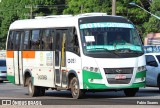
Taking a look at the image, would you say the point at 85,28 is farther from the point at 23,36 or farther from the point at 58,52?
the point at 23,36

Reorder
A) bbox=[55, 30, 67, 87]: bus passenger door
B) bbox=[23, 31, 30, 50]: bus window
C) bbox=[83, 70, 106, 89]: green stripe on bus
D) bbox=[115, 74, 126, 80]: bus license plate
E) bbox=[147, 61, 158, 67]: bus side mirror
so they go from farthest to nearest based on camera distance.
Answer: bbox=[147, 61, 158, 67]: bus side mirror
bbox=[23, 31, 30, 50]: bus window
bbox=[55, 30, 67, 87]: bus passenger door
bbox=[115, 74, 126, 80]: bus license plate
bbox=[83, 70, 106, 89]: green stripe on bus

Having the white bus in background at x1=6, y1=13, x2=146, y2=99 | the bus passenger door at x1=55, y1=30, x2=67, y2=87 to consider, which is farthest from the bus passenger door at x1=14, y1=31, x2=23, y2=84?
the bus passenger door at x1=55, y1=30, x2=67, y2=87

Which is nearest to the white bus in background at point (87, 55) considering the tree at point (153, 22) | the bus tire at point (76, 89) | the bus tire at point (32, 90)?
the bus tire at point (76, 89)

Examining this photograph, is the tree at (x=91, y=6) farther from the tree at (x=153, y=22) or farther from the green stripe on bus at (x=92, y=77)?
the green stripe on bus at (x=92, y=77)

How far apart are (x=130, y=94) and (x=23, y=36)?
549 cm

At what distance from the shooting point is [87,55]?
752 inches

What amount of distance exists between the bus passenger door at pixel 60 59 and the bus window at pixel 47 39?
44 centimetres

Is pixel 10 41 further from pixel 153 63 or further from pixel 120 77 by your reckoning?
pixel 120 77

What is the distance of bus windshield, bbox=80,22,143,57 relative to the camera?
1920cm

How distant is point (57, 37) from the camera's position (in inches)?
822

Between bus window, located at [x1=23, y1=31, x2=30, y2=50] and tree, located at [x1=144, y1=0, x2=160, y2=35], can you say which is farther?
tree, located at [x1=144, y1=0, x2=160, y2=35]

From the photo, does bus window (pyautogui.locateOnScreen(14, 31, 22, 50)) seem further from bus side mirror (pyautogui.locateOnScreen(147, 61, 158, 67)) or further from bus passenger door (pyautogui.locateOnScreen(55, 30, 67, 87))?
bus side mirror (pyautogui.locateOnScreen(147, 61, 158, 67))

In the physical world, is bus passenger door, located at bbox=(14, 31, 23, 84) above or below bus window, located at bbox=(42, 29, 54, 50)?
below

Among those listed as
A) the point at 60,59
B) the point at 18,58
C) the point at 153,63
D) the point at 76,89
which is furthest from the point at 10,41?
the point at 76,89
